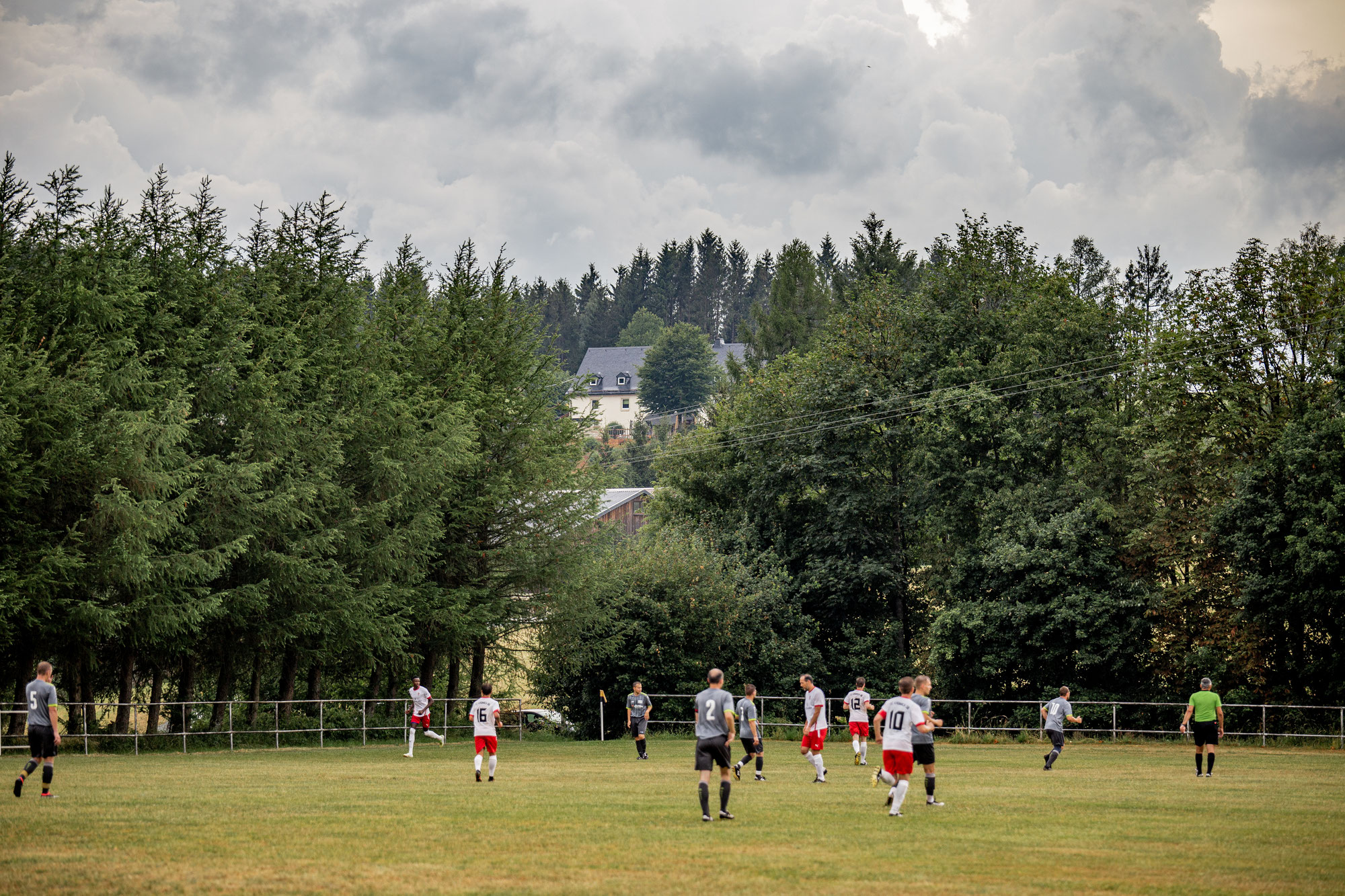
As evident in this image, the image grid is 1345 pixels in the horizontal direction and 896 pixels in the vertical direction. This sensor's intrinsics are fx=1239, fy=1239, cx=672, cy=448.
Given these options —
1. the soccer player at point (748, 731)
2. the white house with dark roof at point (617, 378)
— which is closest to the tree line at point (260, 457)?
the soccer player at point (748, 731)

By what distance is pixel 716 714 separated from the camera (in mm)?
14625

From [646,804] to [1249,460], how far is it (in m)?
29.3

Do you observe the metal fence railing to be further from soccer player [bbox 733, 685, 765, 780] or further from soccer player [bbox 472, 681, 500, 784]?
soccer player [bbox 472, 681, 500, 784]

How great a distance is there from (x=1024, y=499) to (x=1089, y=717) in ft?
25.3

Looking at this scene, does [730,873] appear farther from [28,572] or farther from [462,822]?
[28,572]

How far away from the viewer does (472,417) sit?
124 ft

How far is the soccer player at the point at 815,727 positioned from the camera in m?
21.8

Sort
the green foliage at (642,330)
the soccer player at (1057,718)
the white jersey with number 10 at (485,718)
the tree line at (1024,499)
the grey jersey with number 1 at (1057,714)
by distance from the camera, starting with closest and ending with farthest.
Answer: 1. the white jersey with number 10 at (485,718)
2. the soccer player at (1057,718)
3. the grey jersey with number 1 at (1057,714)
4. the tree line at (1024,499)
5. the green foliage at (642,330)

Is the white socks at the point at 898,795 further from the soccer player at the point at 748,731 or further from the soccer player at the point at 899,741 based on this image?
the soccer player at the point at 748,731

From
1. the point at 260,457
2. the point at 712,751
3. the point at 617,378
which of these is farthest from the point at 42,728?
the point at 617,378

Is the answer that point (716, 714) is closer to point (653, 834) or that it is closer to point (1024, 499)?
point (653, 834)

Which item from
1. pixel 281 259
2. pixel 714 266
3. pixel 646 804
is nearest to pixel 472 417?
pixel 281 259

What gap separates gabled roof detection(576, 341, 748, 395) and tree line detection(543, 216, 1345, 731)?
103 metres

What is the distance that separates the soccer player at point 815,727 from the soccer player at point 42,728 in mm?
11952
